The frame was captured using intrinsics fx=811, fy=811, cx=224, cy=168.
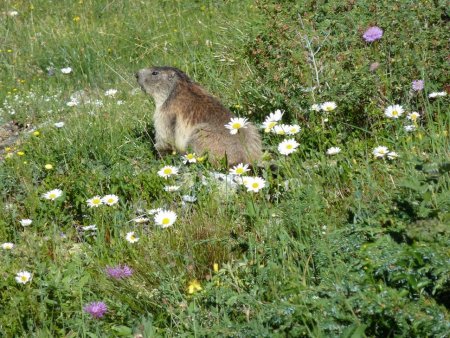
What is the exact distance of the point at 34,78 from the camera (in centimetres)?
970

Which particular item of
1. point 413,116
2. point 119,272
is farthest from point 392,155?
point 119,272

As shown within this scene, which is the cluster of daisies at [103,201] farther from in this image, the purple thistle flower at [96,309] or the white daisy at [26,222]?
the purple thistle flower at [96,309]

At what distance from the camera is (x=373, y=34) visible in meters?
6.05

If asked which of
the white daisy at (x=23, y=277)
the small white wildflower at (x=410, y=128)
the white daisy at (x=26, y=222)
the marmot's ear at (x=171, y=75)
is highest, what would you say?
the small white wildflower at (x=410, y=128)

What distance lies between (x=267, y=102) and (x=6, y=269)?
2.76 meters

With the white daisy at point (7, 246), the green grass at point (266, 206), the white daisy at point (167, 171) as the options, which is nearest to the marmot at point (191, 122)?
the green grass at point (266, 206)

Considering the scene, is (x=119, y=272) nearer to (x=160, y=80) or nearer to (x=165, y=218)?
(x=165, y=218)

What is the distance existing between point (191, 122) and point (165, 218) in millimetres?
1744

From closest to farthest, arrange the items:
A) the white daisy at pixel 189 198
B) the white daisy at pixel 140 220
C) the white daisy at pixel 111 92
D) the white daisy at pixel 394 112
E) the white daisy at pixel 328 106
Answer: the white daisy at pixel 140 220, the white daisy at pixel 189 198, the white daisy at pixel 394 112, the white daisy at pixel 328 106, the white daisy at pixel 111 92

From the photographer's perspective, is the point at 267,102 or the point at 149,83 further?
the point at 149,83

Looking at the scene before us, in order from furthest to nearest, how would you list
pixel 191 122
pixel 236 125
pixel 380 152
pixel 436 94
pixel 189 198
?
1. pixel 191 122
2. pixel 236 125
3. pixel 436 94
4. pixel 189 198
5. pixel 380 152

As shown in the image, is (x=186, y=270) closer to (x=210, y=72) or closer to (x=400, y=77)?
(x=400, y=77)

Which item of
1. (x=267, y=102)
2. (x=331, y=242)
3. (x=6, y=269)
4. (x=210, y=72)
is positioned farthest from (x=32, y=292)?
(x=210, y=72)

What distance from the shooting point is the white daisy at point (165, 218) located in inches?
188
